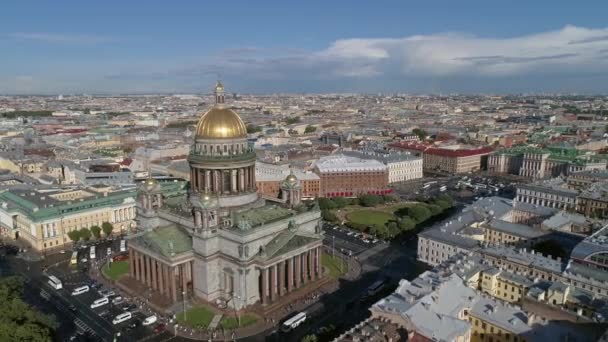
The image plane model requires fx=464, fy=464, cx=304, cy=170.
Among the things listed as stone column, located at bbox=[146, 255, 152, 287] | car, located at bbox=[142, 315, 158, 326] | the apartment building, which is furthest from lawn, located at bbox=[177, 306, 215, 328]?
the apartment building

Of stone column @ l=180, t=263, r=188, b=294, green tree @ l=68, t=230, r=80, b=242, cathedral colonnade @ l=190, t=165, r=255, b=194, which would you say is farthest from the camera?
green tree @ l=68, t=230, r=80, b=242

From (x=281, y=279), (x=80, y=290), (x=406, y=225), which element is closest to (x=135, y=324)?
(x=80, y=290)

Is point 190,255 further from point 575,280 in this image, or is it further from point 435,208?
point 435,208

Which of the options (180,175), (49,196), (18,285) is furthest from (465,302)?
(180,175)

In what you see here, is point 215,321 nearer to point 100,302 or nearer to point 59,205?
point 100,302

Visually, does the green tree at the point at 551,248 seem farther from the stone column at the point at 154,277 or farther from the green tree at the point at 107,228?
the green tree at the point at 107,228

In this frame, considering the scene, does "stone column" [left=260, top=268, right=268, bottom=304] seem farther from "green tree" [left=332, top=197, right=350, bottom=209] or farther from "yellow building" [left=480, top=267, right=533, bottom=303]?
"green tree" [left=332, top=197, right=350, bottom=209]
